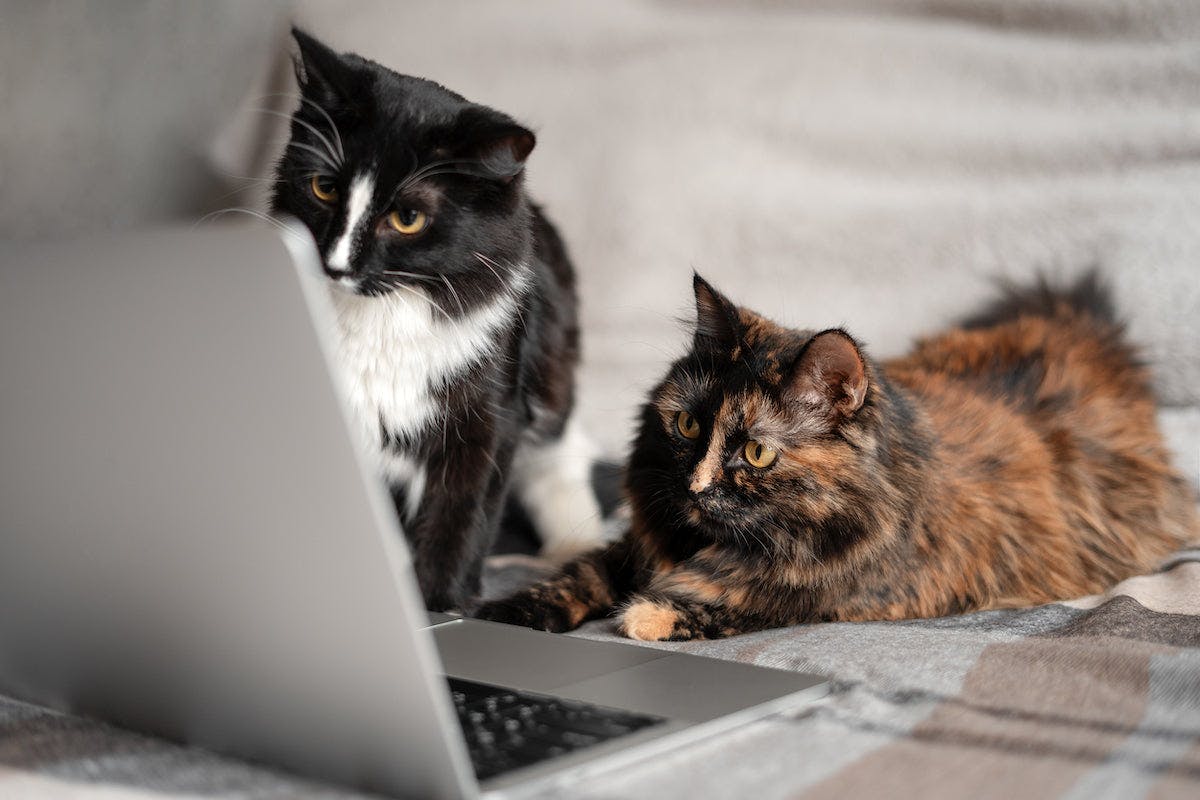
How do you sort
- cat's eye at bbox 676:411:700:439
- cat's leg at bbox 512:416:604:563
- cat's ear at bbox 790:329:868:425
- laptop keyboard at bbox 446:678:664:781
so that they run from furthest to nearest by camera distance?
1. cat's leg at bbox 512:416:604:563
2. cat's eye at bbox 676:411:700:439
3. cat's ear at bbox 790:329:868:425
4. laptop keyboard at bbox 446:678:664:781

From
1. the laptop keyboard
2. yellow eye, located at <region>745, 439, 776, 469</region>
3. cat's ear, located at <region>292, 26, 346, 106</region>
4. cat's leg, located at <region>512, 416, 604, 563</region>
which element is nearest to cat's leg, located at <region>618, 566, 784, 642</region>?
yellow eye, located at <region>745, 439, 776, 469</region>

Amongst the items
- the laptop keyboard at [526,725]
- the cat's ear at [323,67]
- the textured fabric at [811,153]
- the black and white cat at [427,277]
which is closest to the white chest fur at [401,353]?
the black and white cat at [427,277]

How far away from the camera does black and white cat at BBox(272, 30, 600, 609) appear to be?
1.47m

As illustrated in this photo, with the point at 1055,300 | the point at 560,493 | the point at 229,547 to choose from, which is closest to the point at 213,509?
the point at 229,547

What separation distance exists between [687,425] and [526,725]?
605 millimetres

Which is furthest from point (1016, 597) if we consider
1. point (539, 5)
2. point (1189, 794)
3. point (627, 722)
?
point (539, 5)

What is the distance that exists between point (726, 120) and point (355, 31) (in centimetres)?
90

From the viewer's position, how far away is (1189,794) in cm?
85

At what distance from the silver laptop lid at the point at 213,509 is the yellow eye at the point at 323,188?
2.14ft

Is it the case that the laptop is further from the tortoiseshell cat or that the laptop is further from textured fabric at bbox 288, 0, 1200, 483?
textured fabric at bbox 288, 0, 1200, 483

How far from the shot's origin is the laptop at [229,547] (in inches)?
28.3

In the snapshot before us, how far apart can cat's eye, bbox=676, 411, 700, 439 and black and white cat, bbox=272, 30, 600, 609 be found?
0.30 m

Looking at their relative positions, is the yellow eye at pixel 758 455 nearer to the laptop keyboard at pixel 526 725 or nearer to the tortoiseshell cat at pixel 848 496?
the tortoiseshell cat at pixel 848 496

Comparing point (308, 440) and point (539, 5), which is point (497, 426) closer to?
point (308, 440)
